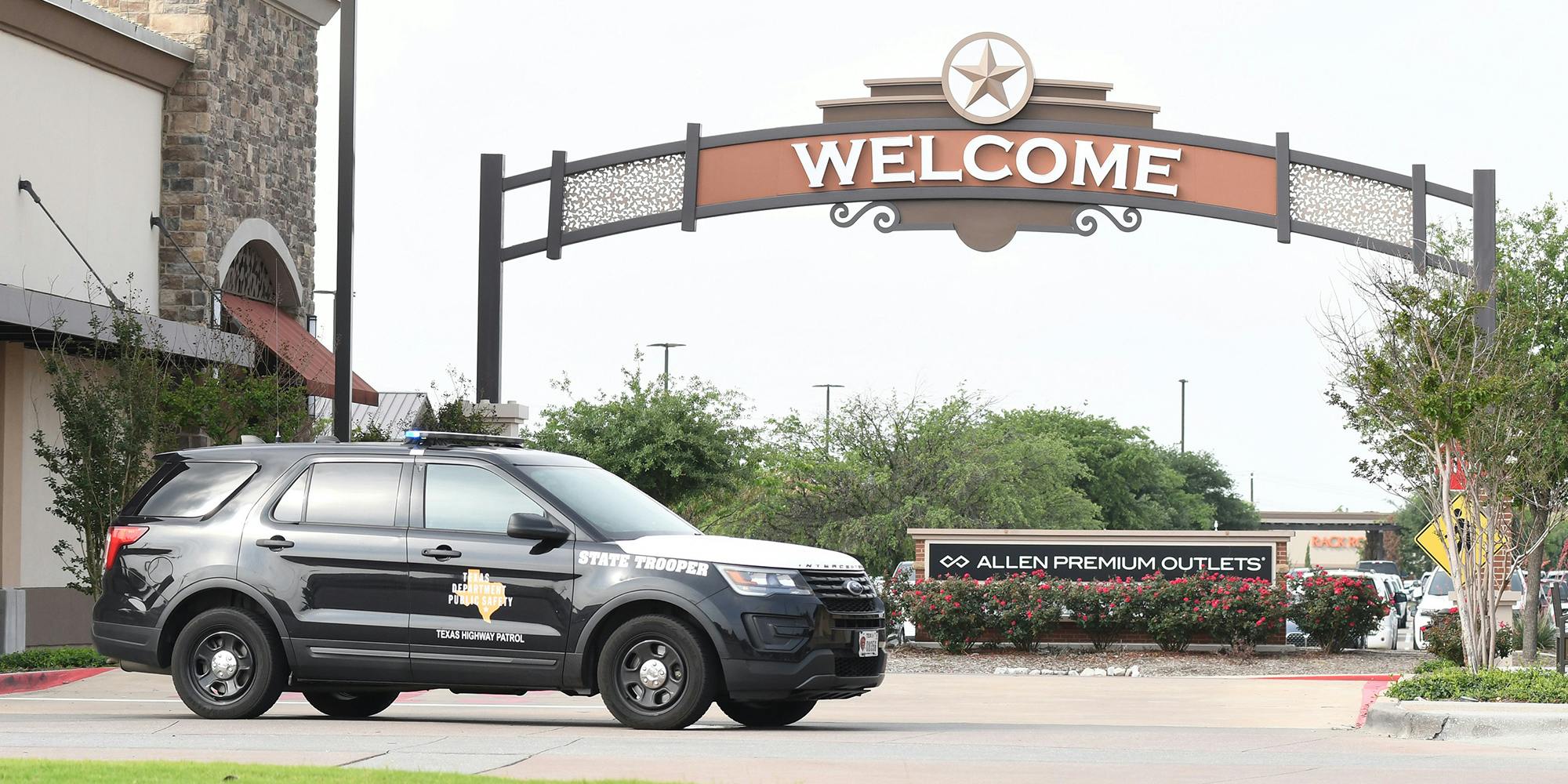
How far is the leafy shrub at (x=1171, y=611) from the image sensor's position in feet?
74.7

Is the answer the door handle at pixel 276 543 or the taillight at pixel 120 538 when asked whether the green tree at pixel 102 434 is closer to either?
the taillight at pixel 120 538

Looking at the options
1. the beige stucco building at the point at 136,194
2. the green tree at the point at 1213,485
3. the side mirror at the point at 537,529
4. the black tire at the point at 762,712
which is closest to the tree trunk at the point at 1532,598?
the black tire at the point at 762,712

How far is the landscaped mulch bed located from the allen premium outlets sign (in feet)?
4.05

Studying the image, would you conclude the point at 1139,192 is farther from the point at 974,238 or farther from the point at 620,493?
the point at 620,493

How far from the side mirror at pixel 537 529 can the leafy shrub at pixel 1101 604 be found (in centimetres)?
1252

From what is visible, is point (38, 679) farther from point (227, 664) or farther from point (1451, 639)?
point (1451, 639)

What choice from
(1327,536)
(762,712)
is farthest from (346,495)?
(1327,536)

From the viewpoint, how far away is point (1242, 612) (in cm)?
2262

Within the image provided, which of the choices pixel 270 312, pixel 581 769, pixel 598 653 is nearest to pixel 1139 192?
pixel 270 312

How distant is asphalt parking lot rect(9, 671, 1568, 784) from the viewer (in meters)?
9.64

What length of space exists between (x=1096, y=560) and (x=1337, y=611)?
10.1ft

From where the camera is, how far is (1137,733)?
482 inches

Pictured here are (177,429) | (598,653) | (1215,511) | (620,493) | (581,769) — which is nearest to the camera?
(581,769)

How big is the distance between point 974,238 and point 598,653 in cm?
1373
